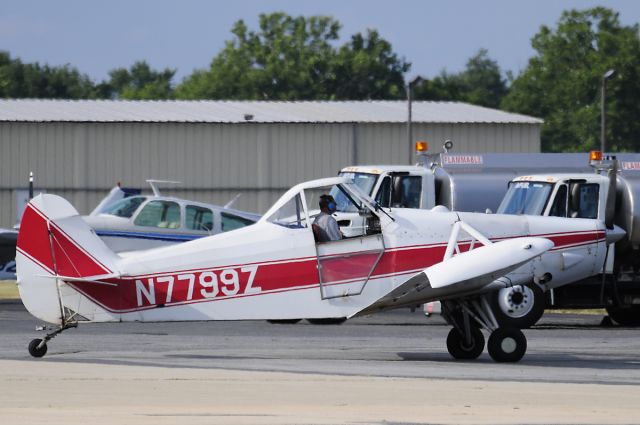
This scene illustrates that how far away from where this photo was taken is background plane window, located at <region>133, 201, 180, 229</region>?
27.4m

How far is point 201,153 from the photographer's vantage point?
47938 mm

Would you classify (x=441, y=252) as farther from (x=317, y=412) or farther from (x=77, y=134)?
(x=77, y=134)

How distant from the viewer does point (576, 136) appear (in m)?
95.8

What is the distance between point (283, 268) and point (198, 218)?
12.2m

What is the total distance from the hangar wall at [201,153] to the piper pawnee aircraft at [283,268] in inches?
1233

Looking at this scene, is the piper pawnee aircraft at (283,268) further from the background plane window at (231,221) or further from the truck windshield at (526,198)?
the background plane window at (231,221)

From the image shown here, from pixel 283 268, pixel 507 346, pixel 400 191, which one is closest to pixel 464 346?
pixel 507 346

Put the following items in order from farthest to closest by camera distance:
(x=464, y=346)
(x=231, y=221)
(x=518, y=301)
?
(x=231, y=221)
(x=518, y=301)
(x=464, y=346)

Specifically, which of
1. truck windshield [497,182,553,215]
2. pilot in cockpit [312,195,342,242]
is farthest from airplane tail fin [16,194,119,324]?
truck windshield [497,182,553,215]

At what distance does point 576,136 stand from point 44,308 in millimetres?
83132

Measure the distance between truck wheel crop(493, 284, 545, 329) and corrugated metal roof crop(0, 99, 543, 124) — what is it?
92.6 ft

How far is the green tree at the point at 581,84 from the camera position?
92.5 m

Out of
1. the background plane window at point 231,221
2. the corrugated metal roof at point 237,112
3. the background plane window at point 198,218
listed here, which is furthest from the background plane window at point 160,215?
the corrugated metal roof at point 237,112

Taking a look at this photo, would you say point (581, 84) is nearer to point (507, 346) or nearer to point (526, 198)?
point (526, 198)
